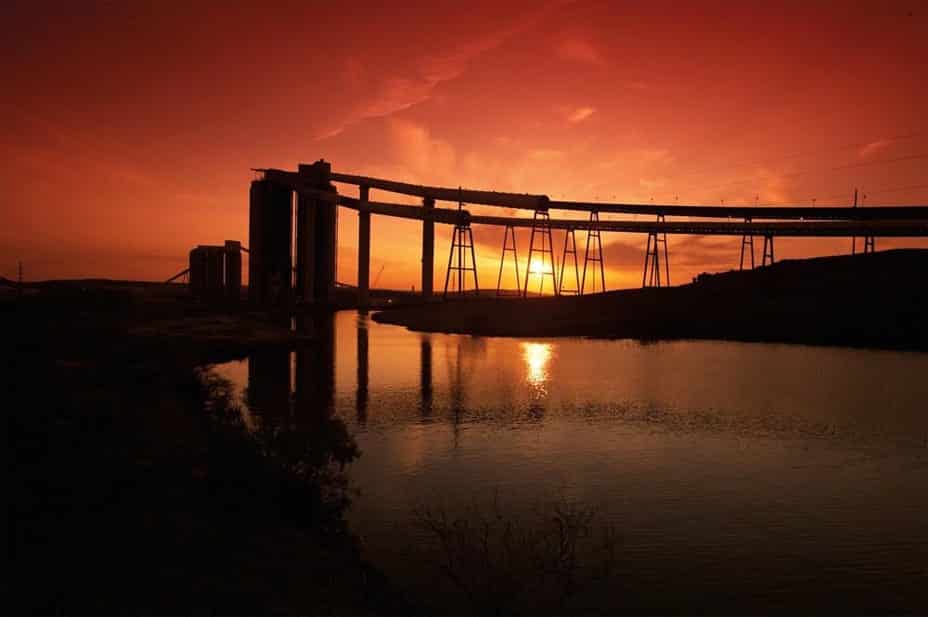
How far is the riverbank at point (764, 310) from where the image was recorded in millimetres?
51906

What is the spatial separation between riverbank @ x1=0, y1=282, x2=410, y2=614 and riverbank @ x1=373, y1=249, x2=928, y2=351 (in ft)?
145

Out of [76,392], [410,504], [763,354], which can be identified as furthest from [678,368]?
[76,392]

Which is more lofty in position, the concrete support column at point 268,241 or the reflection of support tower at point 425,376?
the concrete support column at point 268,241

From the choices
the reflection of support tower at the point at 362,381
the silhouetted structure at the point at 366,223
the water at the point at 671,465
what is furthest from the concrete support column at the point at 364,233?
the water at the point at 671,465

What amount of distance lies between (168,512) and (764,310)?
5643 centimetres

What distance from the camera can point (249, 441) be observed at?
508 inches

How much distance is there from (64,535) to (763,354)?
42.3 metres

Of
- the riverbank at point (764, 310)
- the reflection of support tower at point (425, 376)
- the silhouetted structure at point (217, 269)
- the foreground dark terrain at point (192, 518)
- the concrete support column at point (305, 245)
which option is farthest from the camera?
the silhouetted structure at point (217, 269)

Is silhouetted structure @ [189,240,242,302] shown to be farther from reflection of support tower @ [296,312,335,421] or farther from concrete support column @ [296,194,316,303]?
reflection of support tower @ [296,312,335,421]

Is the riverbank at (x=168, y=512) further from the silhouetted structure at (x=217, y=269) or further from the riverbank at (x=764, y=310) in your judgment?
the silhouetted structure at (x=217, y=269)

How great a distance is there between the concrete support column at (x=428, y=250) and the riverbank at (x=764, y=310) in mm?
26595

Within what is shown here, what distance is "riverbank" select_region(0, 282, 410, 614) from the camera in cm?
762

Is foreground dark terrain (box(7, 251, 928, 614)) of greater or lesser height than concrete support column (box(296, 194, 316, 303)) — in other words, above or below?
below

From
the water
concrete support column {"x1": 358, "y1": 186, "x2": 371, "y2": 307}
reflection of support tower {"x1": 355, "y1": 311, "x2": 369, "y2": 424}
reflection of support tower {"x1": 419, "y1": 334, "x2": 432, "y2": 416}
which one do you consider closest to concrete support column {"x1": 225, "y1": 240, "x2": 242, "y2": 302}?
concrete support column {"x1": 358, "y1": 186, "x2": 371, "y2": 307}
